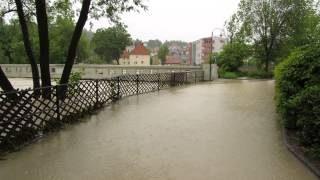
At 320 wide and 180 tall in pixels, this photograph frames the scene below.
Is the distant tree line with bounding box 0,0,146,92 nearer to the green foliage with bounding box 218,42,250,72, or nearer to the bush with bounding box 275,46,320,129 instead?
the bush with bounding box 275,46,320,129

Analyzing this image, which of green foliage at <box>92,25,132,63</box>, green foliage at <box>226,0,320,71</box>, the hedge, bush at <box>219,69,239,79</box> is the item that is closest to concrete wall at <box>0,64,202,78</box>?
bush at <box>219,69,239,79</box>

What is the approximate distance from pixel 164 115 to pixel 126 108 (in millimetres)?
2188

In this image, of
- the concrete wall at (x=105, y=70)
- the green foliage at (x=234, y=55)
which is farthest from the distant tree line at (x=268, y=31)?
the concrete wall at (x=105, y=70)

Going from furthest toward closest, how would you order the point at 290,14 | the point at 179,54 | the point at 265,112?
the point at 179,54, the point at 290,14, the point at 265,112

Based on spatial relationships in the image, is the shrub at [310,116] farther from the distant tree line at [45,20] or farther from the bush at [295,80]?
the distant tree line at [45,20]

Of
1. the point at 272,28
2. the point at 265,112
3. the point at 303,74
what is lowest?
the point at 265,112

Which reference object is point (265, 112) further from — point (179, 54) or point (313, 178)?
point (179, 54)

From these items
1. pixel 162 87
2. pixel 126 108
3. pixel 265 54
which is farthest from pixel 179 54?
pixel 126 108

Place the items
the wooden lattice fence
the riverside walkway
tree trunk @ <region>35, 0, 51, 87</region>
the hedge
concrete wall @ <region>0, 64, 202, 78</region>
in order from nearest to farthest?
the riverside walkway → the hedge → the wooden lattice fence → tree trunk @ <region>35, 0, 51, 87</region> → concrete wall @ <region>0, 64, 202, 78</region>

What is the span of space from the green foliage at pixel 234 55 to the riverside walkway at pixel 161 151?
1329 inches

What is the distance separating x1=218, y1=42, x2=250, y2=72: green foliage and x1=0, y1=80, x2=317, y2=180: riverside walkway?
111ft

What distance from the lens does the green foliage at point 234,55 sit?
45.4m

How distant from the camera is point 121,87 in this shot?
59.3 feet

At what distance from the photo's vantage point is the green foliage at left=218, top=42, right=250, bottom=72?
1786 inches
